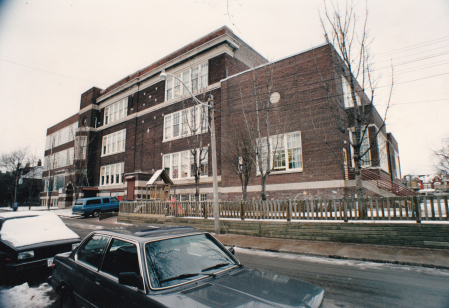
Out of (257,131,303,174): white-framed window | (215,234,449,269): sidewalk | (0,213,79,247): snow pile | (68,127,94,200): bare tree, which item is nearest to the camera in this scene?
(0,213,79,247): snow pile

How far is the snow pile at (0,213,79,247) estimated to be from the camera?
618cm

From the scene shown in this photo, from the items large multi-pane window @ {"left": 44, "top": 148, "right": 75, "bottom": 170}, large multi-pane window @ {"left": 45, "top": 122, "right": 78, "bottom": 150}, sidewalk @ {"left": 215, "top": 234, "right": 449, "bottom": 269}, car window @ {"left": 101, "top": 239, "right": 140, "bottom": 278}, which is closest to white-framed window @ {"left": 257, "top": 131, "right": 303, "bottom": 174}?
sidewalk @ {"left": 215, "top": 234, "right": 449, "bottom": 269}

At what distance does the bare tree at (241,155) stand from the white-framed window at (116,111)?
1969 centimetres

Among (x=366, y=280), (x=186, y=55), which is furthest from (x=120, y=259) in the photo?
(x=186, y=55)

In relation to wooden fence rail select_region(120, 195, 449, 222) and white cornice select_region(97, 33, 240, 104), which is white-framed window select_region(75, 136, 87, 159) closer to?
white cornice select_region(97, 33, 240, 104)

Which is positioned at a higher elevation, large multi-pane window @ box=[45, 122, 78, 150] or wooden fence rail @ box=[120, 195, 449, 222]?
large multi-pane window @ box=[45, 122, 78, 150]

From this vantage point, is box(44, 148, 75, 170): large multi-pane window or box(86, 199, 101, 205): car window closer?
box(86, 199, 101, 205): car window

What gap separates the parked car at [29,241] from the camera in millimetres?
5637

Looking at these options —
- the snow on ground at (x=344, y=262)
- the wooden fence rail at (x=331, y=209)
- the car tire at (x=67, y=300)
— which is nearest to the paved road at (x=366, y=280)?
the snow on ground at (x=344, y=262)

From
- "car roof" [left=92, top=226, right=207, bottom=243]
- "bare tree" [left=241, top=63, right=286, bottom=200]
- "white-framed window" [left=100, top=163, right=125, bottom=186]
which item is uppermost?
"bare tree" [left=241, top=63, right=286, bottom=200]

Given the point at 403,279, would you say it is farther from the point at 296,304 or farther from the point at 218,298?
the point at 218,298

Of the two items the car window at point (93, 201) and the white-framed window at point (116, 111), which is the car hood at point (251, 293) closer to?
the car window at point (93, 201)

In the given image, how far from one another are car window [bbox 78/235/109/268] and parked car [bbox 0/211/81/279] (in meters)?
2.82

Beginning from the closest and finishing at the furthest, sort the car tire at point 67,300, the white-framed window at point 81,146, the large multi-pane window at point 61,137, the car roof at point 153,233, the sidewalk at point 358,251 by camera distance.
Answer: the car roof at point 153,233
the car tire at point 67,300
the sidewalk at point 358,251
the white-framed window at point 81,146
the large multi-pane window at point 61,137
